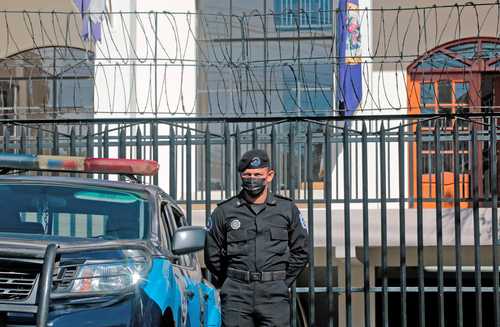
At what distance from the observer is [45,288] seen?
346 cm

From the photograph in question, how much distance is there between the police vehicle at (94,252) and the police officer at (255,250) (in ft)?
0.82

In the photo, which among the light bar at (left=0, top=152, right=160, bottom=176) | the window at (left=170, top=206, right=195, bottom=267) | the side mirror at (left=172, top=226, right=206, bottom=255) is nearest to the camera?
the side mirror at (left=172, top=226, right=206, bottom=255)

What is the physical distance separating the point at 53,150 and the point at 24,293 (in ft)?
13.9

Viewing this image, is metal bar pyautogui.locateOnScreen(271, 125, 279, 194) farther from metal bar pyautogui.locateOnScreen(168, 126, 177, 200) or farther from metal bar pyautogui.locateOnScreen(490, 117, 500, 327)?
metal bar pyautogui.locateOnScreen(490, 117, 500, 327)

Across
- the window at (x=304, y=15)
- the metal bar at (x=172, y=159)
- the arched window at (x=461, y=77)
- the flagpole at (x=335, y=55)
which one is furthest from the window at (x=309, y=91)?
the metal bar at (x=172, y=159)

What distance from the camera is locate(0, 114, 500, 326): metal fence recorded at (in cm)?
740

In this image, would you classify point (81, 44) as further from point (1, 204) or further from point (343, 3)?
point (1, 204)

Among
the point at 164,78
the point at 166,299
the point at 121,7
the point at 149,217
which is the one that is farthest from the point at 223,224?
the point at 121,7

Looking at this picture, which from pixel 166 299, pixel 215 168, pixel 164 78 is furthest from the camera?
pixel 164 78

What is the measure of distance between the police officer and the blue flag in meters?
6.14

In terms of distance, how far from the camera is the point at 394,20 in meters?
12.7

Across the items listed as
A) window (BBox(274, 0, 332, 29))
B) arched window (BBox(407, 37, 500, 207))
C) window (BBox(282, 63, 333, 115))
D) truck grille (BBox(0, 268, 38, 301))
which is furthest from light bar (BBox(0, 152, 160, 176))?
window (BBox(274, 0, 332, 29))

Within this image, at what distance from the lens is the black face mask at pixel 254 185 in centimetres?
491

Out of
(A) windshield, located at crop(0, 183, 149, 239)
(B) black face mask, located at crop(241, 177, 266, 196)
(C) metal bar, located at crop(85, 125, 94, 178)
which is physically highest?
(C) metal bar, located at crop(85, 125, 94, 178)
